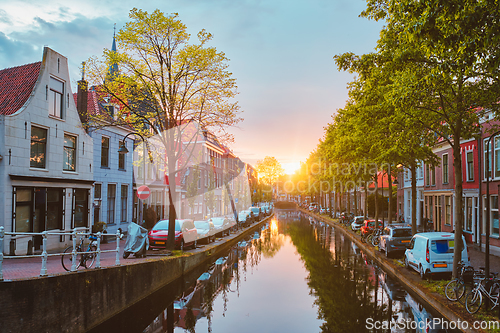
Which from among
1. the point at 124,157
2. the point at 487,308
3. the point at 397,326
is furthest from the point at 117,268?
the point at 124,157

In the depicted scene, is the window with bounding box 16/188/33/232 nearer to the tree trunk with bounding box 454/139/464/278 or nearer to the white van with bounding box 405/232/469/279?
the white van with bounding box 405/232/469/279

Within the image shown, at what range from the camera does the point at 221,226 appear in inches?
1183

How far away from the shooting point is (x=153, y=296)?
13.2m

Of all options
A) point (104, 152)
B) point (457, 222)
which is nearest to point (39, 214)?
point (104, 152)

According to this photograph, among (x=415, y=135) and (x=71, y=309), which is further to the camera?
(x=415, y=135)

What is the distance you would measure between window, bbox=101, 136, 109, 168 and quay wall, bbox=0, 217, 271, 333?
1408 cm

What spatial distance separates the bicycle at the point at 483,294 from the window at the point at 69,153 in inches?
739

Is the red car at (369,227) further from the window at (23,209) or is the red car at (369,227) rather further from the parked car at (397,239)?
the window at (23,209)

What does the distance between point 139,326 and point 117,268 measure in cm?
194

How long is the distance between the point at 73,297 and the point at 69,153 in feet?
42.6

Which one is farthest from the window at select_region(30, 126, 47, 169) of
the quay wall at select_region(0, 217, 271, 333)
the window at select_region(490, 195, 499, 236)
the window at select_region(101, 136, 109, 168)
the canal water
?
the window at select_region(490, 195, 499, 236)

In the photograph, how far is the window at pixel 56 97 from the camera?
18.6m

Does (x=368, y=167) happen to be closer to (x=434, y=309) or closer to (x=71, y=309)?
(x=434, y=309)

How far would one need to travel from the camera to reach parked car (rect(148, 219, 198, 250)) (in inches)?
782
